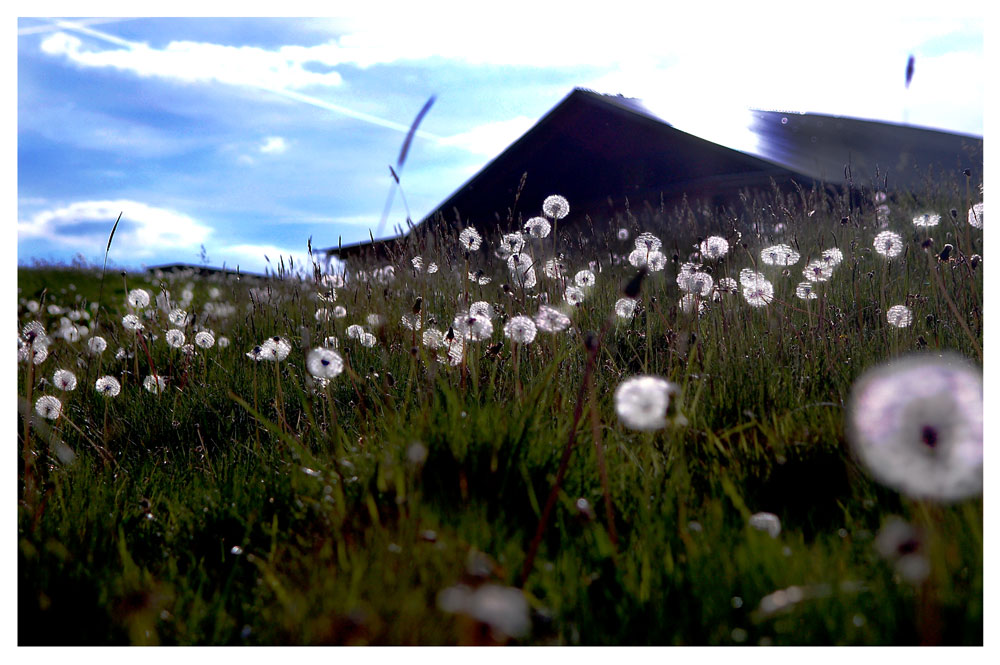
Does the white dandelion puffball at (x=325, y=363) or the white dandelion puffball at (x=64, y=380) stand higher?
the white dandelion puffball at (x=325, y=363)

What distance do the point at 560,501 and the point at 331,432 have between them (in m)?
1.14

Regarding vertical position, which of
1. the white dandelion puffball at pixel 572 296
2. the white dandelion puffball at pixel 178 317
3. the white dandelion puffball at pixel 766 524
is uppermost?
the white dandelion puffball at pixel 572 296

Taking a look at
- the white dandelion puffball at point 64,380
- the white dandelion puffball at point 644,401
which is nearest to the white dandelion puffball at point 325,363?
the white dandelion puffball at point 644,401

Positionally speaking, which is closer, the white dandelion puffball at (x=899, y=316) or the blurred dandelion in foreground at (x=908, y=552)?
the blurred dandelion in foreground at (x=908, y=552)

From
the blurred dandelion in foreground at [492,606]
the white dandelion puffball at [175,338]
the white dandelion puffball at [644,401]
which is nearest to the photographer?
the blurred dandelion in foreground at [492,606]

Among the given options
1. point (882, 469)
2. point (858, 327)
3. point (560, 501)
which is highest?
point (858, 327)

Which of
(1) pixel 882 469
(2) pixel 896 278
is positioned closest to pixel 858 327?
(2) pixel 896 278

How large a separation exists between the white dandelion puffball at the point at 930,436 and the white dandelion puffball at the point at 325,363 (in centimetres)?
171

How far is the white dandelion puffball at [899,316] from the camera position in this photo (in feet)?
8.84

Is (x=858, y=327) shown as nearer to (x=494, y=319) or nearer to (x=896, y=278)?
(x=896, y=278)

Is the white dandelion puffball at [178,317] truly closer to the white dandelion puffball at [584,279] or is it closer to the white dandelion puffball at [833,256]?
the white dandelion puffball at [584,279]

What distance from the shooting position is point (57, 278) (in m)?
11.1

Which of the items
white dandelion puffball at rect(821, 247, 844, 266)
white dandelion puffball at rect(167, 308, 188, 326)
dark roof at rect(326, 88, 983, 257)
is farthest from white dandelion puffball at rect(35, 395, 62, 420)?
dark roof at rect(326, 88, 983, 257)

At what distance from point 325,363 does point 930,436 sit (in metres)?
1.89
